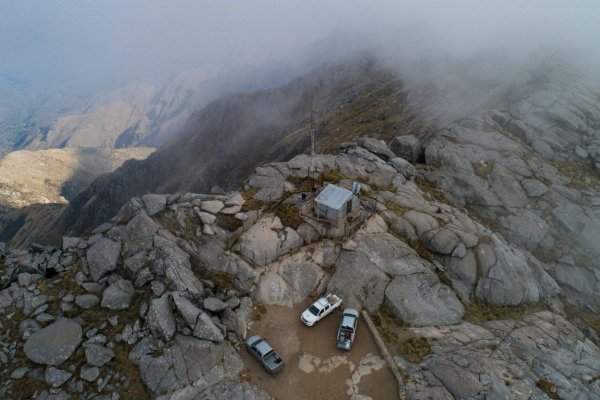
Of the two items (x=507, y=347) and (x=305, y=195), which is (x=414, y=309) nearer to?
(x=507, y=347)

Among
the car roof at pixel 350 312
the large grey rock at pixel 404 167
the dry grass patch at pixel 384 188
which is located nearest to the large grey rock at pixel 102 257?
the car roof at pixel 350 312

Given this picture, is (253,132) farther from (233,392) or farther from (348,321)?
(233,392)

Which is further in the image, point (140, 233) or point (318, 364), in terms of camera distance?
point (140, 233)

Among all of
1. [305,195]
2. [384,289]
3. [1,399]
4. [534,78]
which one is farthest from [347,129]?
[1,399]

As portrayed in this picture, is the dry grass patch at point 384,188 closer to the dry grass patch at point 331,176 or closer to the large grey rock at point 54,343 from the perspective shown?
the dry grass patch at point 331,176

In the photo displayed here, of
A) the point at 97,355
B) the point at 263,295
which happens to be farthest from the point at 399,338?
the point at 97,355

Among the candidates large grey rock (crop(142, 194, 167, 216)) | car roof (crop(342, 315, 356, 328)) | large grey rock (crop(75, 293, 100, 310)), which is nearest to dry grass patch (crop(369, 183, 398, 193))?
car roof (crop(342, 315, 356, 328))

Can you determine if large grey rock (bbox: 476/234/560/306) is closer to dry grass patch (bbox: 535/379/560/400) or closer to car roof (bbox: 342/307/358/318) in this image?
dry grass patch (bbox: 535/379/560/400)
